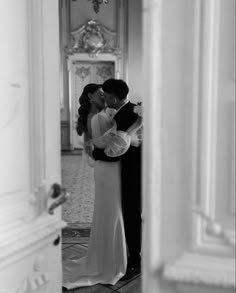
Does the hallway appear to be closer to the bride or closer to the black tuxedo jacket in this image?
the bride

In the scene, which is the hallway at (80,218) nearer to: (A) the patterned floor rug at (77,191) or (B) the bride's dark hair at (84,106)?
(A) the patterned floor rug at (77,191)

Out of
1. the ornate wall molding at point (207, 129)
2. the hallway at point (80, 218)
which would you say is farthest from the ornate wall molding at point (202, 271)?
the hallway at point (80, 218)

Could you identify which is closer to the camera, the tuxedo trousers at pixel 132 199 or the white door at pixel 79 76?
the tuxedo trousers at pixel 132 199

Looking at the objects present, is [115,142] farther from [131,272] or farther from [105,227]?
[131,272]

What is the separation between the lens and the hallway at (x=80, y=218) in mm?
2463

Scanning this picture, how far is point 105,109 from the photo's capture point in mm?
2570

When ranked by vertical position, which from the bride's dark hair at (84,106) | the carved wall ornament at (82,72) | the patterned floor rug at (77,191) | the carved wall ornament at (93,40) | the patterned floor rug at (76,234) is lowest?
the patterned floor rug at (76,234)

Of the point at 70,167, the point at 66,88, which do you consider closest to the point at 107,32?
the point at 66,88

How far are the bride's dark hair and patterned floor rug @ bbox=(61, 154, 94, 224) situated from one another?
217mm

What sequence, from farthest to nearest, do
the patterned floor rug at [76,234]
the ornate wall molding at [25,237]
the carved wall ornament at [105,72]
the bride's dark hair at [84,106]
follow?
the carved wall ornament at [105,72] → the patterned floor rug at [76,234] → the bride's dark hair at [84,106] → the ornate wall molding at [25,237]

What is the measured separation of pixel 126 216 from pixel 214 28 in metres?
1.92

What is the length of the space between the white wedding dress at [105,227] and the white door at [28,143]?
117 centimetres

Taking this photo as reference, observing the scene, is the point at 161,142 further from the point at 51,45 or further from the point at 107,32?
the point at 107,32

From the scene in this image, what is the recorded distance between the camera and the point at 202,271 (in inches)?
33.0
